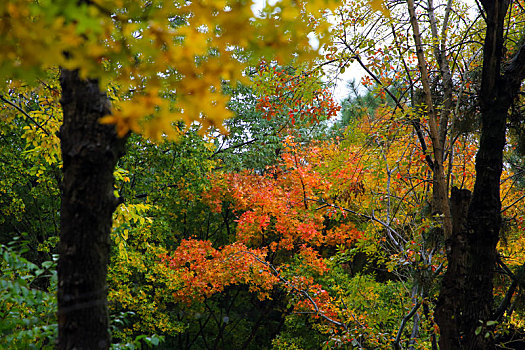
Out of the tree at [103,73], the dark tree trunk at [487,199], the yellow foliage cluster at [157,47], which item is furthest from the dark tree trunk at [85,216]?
the dark tree trunk at [487,199]

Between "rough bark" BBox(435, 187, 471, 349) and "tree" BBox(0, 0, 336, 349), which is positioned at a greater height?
"tree" BBox(0, 0, 336, 349)

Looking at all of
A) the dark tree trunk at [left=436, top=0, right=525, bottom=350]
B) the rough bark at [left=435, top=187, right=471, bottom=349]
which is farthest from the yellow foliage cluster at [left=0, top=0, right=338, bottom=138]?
the rough bark at [left=435, top=187, right=471, bottom=349]

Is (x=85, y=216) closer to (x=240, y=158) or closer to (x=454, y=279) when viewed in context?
(x=454, y=279)

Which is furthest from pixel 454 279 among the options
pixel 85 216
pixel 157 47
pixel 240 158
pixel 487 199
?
pixel 240 158

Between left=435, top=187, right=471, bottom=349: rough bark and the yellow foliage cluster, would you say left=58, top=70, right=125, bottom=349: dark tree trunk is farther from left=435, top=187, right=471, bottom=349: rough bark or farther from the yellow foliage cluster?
left=435, top=187, right=471, bottom=349: rough bark

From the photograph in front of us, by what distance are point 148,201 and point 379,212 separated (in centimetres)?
469

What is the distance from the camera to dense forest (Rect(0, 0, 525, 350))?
1221mm

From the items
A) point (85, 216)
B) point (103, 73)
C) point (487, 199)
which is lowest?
point (85, 216)

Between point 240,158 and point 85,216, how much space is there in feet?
28.3

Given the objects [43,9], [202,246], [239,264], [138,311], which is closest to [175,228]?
[202,246]

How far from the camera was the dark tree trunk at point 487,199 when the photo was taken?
262 centimetres

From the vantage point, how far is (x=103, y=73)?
3.96 ft

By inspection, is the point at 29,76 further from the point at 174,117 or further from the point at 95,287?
the point at 95,287

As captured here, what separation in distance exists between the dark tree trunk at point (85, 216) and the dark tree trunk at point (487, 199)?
2.34 m
